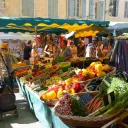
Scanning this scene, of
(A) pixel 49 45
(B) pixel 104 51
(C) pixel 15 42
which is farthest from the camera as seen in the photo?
(C) pixel 15 42

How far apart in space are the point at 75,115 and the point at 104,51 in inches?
327

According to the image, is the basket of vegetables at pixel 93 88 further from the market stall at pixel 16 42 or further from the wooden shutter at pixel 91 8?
the wooden shutter at pixel 91 8

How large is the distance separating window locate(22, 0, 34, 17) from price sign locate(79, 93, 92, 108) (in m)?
16.7

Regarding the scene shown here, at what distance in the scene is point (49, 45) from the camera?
12141 mm

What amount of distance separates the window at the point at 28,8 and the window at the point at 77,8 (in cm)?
352

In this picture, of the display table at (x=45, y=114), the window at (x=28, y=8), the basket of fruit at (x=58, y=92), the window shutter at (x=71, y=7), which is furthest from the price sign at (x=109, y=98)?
the window shutter at (x=71, y=7)

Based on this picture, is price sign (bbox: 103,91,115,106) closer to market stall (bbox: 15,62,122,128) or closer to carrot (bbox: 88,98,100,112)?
market stall (bbox: 15,62,122,128)

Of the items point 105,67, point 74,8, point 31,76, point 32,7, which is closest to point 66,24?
point 31,76

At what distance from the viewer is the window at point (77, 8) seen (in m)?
21.7

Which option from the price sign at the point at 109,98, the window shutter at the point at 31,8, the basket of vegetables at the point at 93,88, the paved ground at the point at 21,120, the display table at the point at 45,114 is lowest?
the paved ground at the point at 21,120

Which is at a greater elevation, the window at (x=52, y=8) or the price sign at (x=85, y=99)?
the window at (x=52, y=8)

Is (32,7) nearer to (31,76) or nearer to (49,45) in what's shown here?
(49,45)

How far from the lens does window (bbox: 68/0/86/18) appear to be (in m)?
21.7

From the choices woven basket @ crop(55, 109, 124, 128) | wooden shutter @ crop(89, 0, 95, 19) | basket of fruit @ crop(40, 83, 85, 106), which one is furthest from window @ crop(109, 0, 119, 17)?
woven basket @ crop(55, 109, 124, 128)
